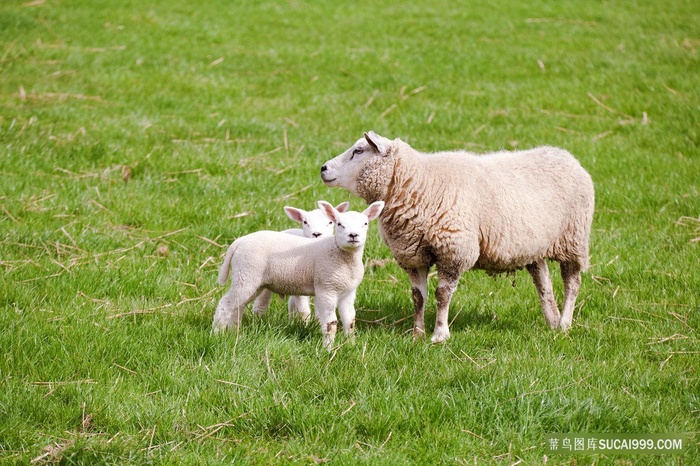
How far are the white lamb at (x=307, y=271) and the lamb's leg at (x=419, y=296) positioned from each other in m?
0.52

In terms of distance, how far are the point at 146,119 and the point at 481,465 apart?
24.2 feet

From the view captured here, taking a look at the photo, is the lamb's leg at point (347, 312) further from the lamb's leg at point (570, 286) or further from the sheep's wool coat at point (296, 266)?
the lamb's leg at point (570, 286)

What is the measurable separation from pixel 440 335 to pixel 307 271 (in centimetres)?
101

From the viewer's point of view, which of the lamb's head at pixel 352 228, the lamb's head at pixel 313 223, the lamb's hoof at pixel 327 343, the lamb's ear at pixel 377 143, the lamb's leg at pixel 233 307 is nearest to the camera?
the lamb's head at pixel 352 228

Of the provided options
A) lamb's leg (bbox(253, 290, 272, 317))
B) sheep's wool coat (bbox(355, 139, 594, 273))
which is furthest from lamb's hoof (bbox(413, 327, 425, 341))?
lamb's leg (bbox(253, 290, 272, 317))

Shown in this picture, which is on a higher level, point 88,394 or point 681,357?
point 88,394

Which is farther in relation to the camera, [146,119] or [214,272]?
[146,119]

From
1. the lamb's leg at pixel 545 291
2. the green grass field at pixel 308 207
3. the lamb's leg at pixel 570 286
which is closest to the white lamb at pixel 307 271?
the green grass field at pixel 308 207

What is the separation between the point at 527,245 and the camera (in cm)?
591

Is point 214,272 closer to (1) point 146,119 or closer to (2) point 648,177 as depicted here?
(1) point 146,119

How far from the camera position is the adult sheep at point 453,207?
18.6 feet

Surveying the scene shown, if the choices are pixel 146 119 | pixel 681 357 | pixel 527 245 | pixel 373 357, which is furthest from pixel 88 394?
pixel 146 119

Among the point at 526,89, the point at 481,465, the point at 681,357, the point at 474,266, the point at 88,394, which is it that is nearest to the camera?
the point at 481,465

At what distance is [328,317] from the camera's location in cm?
A: 538
